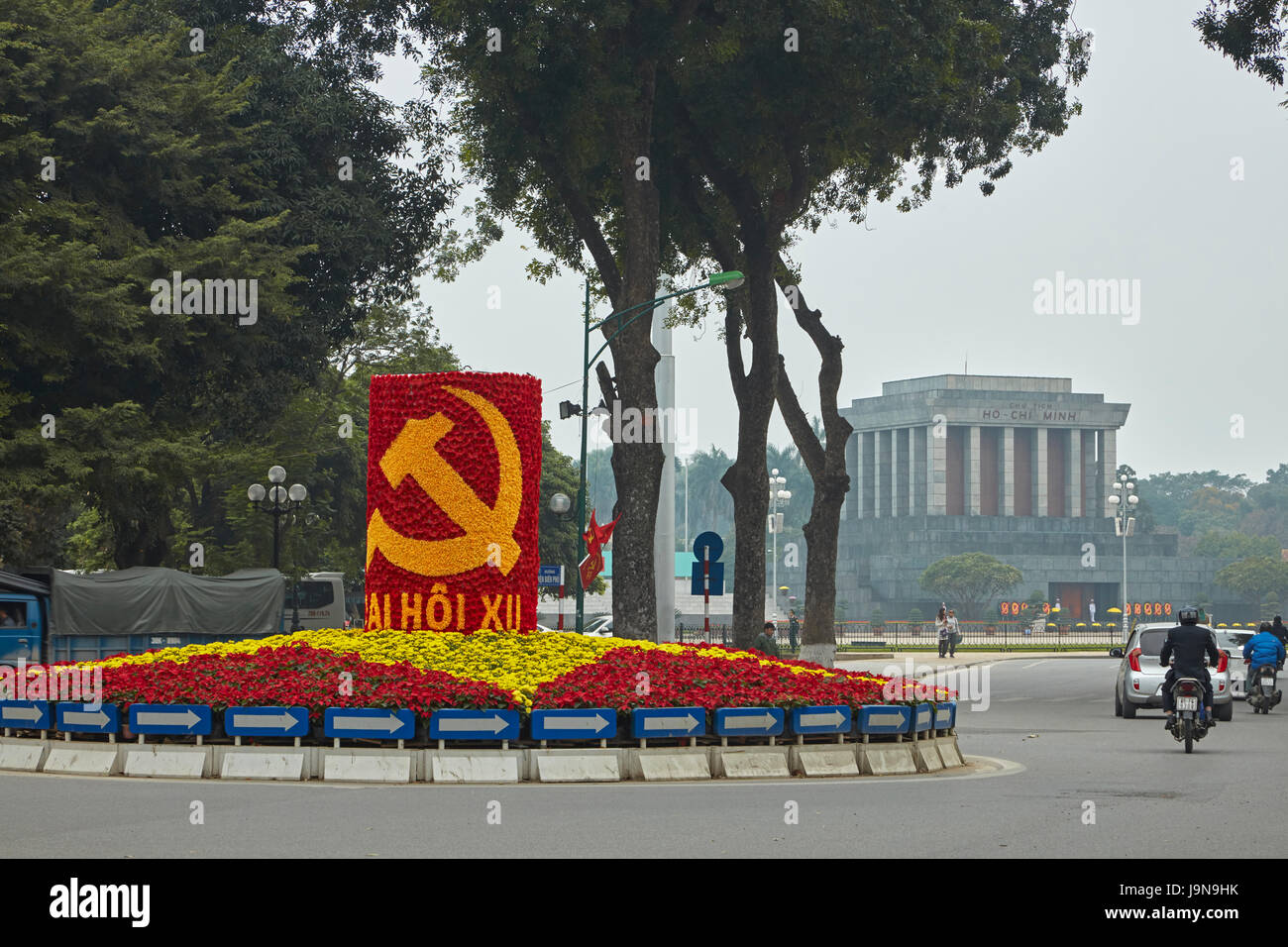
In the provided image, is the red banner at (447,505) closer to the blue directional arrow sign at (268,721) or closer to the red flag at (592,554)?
the blue directional arrow sign at (268,721)

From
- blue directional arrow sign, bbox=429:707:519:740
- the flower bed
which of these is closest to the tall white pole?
the flower bed

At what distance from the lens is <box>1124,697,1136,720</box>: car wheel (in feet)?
94.2

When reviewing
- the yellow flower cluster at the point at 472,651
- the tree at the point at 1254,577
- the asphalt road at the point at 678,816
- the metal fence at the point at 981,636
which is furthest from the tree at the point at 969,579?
the asphalt road at the point at 678,816

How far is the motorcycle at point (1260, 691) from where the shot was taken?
97.9 ft

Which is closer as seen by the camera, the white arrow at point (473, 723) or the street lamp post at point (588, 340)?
the white arrow at point (473, 723)

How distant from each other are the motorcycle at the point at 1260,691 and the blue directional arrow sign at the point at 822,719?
14384mm

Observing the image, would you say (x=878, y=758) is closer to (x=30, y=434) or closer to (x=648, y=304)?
(x=648, y=304)

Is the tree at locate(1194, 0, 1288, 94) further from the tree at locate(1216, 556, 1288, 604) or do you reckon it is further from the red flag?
the tree at locate(1216, 556, 1288, 604)

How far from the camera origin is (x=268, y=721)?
17.1 meters

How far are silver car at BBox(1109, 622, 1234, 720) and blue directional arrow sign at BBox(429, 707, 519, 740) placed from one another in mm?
13918

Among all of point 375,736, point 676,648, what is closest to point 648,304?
point 676,648

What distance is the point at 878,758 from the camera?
58.9 ft
